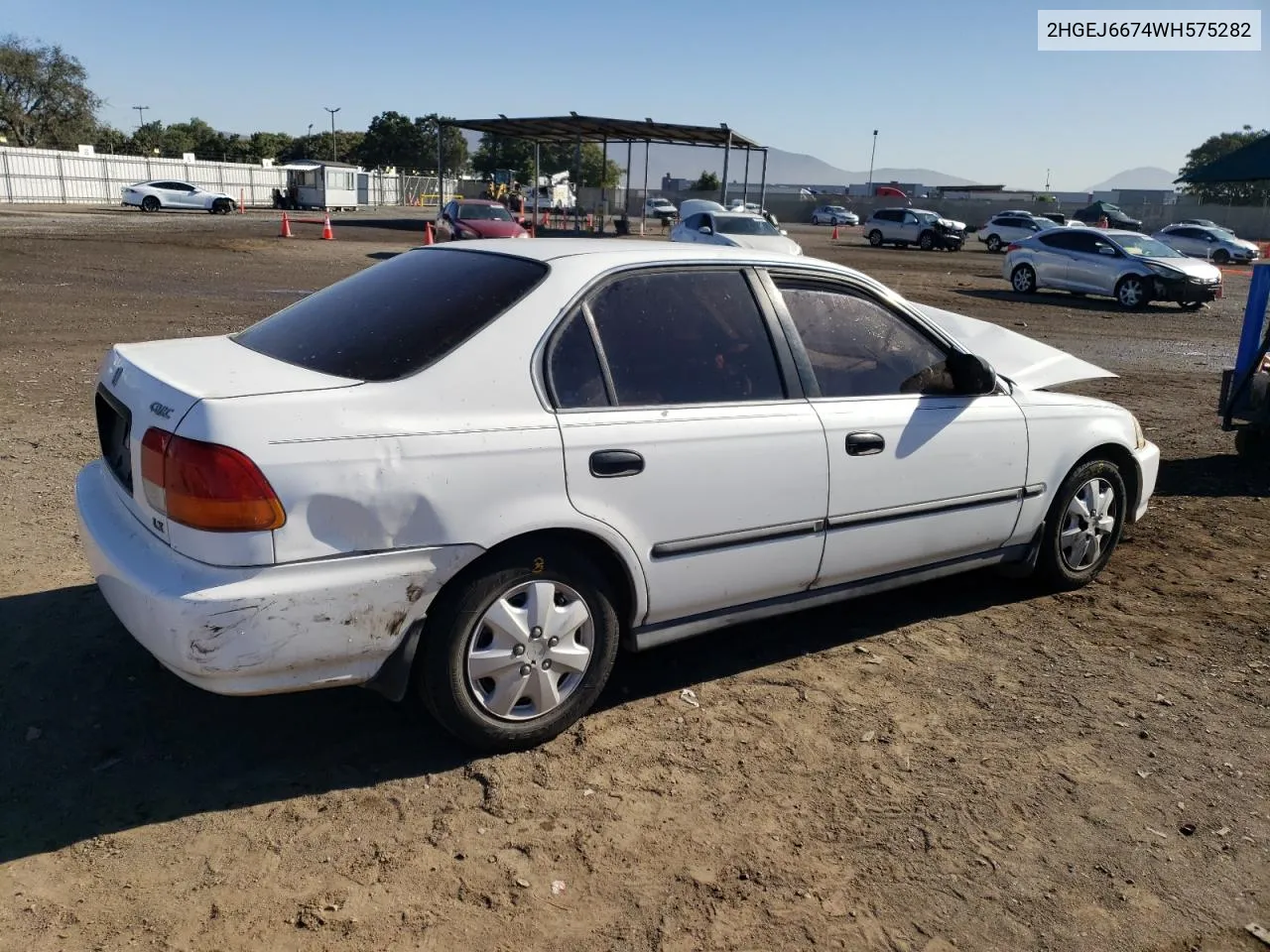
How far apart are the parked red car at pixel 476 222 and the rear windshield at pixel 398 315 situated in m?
20.2

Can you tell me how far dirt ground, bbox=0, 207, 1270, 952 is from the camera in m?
2.72

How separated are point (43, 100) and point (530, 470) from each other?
3405 inches

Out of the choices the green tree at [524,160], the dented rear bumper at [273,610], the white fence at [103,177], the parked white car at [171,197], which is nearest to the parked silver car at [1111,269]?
the dented rear bumper at [273,610]

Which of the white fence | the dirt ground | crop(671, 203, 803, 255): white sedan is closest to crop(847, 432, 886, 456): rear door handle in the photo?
the dirt ground

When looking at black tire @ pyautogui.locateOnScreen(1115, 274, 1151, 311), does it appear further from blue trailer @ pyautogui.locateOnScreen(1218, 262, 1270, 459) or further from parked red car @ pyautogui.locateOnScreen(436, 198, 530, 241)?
blue trailer @ pyautogui.locateOnScreen(1218, 262, 1270, 459)

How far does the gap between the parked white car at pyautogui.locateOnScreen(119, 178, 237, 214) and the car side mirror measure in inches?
1901

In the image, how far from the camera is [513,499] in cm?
319

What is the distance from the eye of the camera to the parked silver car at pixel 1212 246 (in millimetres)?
38625

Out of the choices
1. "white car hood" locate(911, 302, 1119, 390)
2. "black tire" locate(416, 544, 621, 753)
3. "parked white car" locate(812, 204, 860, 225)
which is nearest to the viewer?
"black tire" locate(416, 544, 621, 753)

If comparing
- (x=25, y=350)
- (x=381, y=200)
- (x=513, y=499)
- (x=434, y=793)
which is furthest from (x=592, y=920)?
(x=381, y=200)

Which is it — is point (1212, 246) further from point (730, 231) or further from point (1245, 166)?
point (1245, 166)

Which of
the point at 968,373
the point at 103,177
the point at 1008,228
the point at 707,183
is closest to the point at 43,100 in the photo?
the point at 103,177

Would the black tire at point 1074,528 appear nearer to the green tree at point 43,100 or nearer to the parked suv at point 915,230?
the parked suv at point 915,230

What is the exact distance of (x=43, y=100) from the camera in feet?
244
